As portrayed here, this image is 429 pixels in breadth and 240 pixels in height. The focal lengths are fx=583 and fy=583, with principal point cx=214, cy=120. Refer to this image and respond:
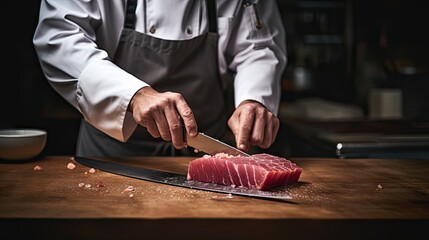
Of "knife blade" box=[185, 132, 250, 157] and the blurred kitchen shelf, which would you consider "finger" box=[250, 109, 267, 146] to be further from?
the blurred kitchen shelf

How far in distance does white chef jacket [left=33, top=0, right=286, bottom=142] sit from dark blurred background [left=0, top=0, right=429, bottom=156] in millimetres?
1773

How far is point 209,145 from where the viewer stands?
2.00m

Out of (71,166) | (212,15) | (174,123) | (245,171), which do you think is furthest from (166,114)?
(212,15)

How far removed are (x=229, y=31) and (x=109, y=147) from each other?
0.71 m

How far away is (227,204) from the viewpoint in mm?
1525

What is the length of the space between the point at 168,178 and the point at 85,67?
1.68 ft

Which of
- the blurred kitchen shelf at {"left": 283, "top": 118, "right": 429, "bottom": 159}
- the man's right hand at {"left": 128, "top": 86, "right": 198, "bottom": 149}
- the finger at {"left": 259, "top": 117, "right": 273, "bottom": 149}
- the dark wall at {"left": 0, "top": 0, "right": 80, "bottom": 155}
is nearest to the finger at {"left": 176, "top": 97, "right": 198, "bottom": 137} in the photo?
the man's right hand at {"left": 128, "top": 86, "right": 198, "bottom": 149}

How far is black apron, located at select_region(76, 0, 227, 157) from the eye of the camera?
90.5 inches

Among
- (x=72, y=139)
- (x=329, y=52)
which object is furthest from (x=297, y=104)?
(x=72, y=139)

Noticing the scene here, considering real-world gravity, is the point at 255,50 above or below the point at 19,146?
above

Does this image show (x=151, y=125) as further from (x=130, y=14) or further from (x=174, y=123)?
(x=130, y=14)

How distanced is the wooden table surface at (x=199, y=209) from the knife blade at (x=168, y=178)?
0.02 m

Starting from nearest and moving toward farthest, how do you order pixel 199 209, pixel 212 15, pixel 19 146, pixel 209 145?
pixel 199 209 < pixel 209 145 < pixel 19 146 < pixel 212 15
